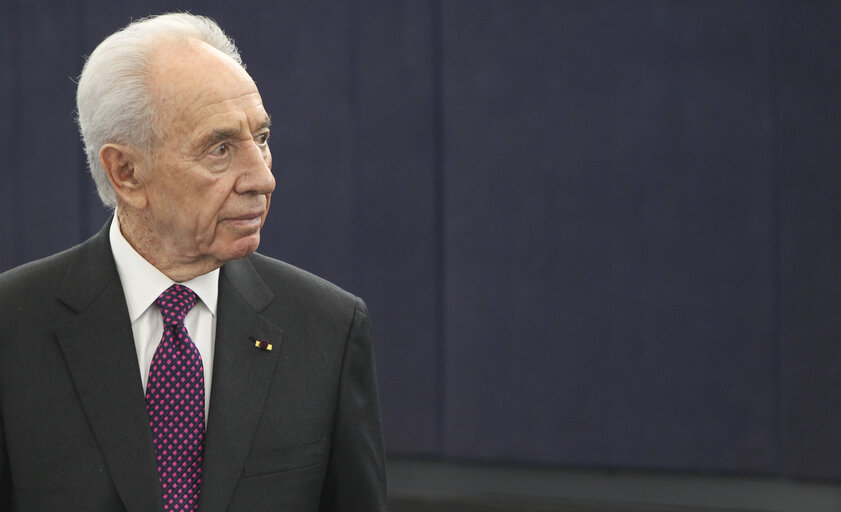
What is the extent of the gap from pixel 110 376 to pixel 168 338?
0.07 metres

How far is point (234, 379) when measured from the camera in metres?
1.19

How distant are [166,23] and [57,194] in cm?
258

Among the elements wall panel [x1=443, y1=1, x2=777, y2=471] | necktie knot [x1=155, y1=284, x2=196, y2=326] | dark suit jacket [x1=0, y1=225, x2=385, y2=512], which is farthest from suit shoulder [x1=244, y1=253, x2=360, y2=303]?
wall panel [x1=443, y1=1, x2=777, y2=471]

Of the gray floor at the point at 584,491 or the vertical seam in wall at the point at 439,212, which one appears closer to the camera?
the gray floor at the point at 584,491

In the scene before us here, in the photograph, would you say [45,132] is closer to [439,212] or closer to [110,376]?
[439,212]

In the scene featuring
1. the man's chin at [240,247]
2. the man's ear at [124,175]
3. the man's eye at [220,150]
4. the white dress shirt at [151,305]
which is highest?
A: the man's eye at [220,150]

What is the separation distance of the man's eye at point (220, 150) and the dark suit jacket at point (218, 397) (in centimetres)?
16

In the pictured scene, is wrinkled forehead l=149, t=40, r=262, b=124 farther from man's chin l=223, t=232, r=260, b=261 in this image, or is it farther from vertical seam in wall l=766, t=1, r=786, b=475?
vertical seam in wall l=766, t=1, r=786, b=475

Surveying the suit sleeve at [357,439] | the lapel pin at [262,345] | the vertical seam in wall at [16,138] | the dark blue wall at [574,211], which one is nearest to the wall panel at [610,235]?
the dark blue wall at [574,211]

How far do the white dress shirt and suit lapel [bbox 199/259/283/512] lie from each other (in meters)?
0.02

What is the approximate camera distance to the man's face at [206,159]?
44.2 inches

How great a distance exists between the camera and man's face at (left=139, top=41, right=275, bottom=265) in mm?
1122

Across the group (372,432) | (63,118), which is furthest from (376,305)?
(372,432)

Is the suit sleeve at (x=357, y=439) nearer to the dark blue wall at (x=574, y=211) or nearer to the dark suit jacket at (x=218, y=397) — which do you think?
the dark suit jacket at (x=218, y=397)
